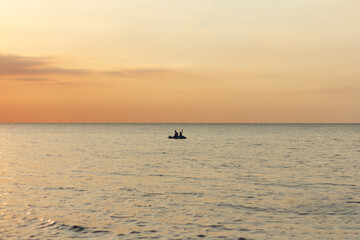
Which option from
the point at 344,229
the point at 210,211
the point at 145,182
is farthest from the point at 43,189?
the point at 344,229

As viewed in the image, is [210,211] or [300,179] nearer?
[210,211]

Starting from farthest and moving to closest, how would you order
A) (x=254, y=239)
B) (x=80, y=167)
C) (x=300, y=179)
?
1. (x=80, y=167)
2. (x=300, y=179)
3. (x=254, y=239)

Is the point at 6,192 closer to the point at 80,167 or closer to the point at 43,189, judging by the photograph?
Result: the point at 43,189

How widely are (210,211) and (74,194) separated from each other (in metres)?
12.1

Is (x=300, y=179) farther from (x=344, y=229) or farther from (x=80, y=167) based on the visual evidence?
(x=80, y=167)

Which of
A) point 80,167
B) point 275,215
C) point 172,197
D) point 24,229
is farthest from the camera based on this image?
point 80,167

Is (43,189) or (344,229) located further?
(43,189)

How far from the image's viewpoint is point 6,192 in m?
31.8

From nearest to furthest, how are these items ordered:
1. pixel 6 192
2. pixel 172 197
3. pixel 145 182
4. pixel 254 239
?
pixel 254 239 < pixel 172 197 < pixel 6 192 < pixel 145 182

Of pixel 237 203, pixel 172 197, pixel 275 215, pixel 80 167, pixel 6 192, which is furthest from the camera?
pixel 80 167

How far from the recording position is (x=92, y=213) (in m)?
24.8

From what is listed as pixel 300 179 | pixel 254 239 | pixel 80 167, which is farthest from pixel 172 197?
pixel 80 167

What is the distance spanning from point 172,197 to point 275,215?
868 cm

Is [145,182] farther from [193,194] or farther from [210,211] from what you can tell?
[210,211]
